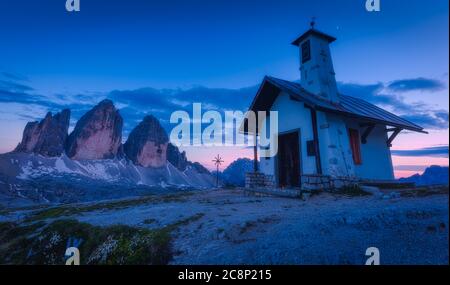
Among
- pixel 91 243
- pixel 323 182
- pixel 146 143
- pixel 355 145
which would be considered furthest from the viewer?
pixel 146 143

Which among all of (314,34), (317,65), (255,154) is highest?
(314,34)

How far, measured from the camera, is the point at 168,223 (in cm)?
643

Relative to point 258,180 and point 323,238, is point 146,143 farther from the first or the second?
point 323,238

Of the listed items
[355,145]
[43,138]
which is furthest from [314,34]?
[43,138]

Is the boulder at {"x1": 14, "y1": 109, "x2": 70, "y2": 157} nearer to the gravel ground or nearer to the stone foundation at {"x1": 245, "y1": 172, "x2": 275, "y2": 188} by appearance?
the stone foundation at {"x1": 245, "y1": 172, "x2": 275, "y2": 188}

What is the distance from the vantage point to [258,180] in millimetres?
14938

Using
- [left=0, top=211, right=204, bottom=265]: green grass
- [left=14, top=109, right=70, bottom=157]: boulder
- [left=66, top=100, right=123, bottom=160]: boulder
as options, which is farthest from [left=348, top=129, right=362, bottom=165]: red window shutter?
[left=14, top=109, right=70, bottom=157]: boulder

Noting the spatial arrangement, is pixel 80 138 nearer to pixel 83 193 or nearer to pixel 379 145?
pixel 83 193

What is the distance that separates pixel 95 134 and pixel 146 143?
1092 inches

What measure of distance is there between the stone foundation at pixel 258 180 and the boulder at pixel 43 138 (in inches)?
4964

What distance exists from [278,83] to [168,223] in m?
9.87

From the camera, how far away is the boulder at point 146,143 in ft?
462

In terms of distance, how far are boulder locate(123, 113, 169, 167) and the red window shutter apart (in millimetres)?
134303
